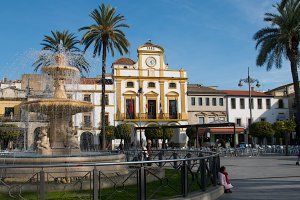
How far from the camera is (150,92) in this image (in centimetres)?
5547

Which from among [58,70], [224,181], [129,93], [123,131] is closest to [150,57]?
[129,93]

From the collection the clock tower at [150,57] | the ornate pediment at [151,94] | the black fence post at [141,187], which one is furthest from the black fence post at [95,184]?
the clock tower at [150,57]

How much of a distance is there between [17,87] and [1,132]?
13.4 meters

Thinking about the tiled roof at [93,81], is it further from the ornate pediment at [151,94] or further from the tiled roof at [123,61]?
the tiled roof at [123,61]

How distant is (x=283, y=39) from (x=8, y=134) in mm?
33512

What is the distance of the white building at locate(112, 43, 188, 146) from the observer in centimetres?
5397

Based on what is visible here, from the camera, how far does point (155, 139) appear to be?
5038cm

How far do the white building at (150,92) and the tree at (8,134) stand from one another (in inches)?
567

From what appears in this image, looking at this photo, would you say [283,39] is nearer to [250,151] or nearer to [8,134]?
[250,151]

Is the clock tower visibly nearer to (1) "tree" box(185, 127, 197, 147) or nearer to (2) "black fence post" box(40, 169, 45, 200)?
(1) "tree" box(185, 127, 197, 147)

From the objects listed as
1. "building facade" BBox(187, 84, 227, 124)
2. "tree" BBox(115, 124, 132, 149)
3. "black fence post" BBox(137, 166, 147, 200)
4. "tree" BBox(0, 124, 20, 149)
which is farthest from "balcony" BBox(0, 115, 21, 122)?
"black fence post" BBox(137, 166, 147, 200)

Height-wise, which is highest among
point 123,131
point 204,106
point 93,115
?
point 204,106

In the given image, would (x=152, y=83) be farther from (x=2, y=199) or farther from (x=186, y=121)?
(x=2, y=199)

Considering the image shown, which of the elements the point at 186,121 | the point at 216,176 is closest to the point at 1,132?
the point at 186,121
